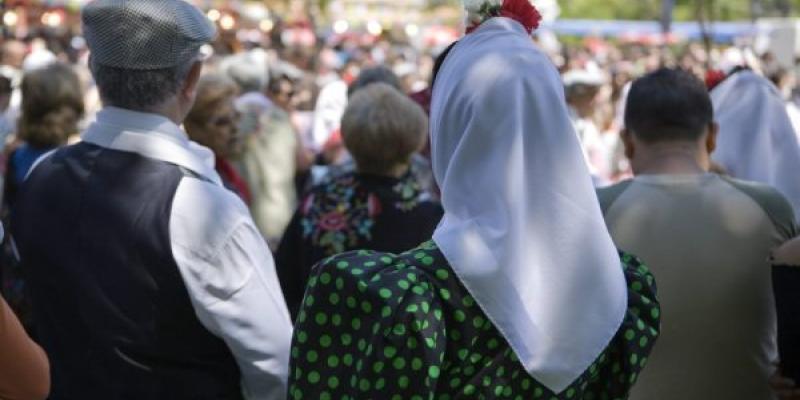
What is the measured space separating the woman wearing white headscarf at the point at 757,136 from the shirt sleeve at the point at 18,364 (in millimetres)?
2555

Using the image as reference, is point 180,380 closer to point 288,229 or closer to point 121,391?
point 121,391

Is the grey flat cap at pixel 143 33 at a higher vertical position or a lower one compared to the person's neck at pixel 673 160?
higher

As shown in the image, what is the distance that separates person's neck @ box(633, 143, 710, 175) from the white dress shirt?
1131 mm

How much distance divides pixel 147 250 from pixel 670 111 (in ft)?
4.99

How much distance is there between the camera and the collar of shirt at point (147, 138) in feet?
10.2

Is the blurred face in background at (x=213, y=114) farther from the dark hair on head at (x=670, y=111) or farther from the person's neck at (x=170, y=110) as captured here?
the dark hair on head at (x=670, y=111)

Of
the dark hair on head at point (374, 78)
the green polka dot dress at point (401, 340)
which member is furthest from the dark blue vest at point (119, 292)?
the dark hair on head at point (374, 78)

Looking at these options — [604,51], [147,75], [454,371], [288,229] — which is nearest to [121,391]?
[147,75]

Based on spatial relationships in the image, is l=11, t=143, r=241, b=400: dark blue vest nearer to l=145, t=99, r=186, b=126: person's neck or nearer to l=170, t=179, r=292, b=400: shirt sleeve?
l=170, t=179, r=292, b=400: shirt sleeve

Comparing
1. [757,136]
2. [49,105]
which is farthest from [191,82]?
[49,105]

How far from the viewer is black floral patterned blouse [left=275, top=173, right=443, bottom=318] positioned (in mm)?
4410

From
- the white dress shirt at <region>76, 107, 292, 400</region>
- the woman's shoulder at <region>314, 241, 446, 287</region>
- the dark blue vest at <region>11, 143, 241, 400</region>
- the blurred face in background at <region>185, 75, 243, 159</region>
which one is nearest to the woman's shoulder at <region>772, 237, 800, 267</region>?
the woman's shoulder at <region>314, 241, 446, 287</region>

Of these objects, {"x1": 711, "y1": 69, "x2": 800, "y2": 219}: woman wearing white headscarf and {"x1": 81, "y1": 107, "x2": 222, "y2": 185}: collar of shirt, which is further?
{"x1": 711, "y1": 69, "x2": 800, "y2": 219}: woman wearing white headscarf

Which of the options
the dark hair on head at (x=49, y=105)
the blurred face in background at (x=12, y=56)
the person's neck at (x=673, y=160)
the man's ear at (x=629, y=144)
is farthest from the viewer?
the blurred face in background at (x=12, y=56)
